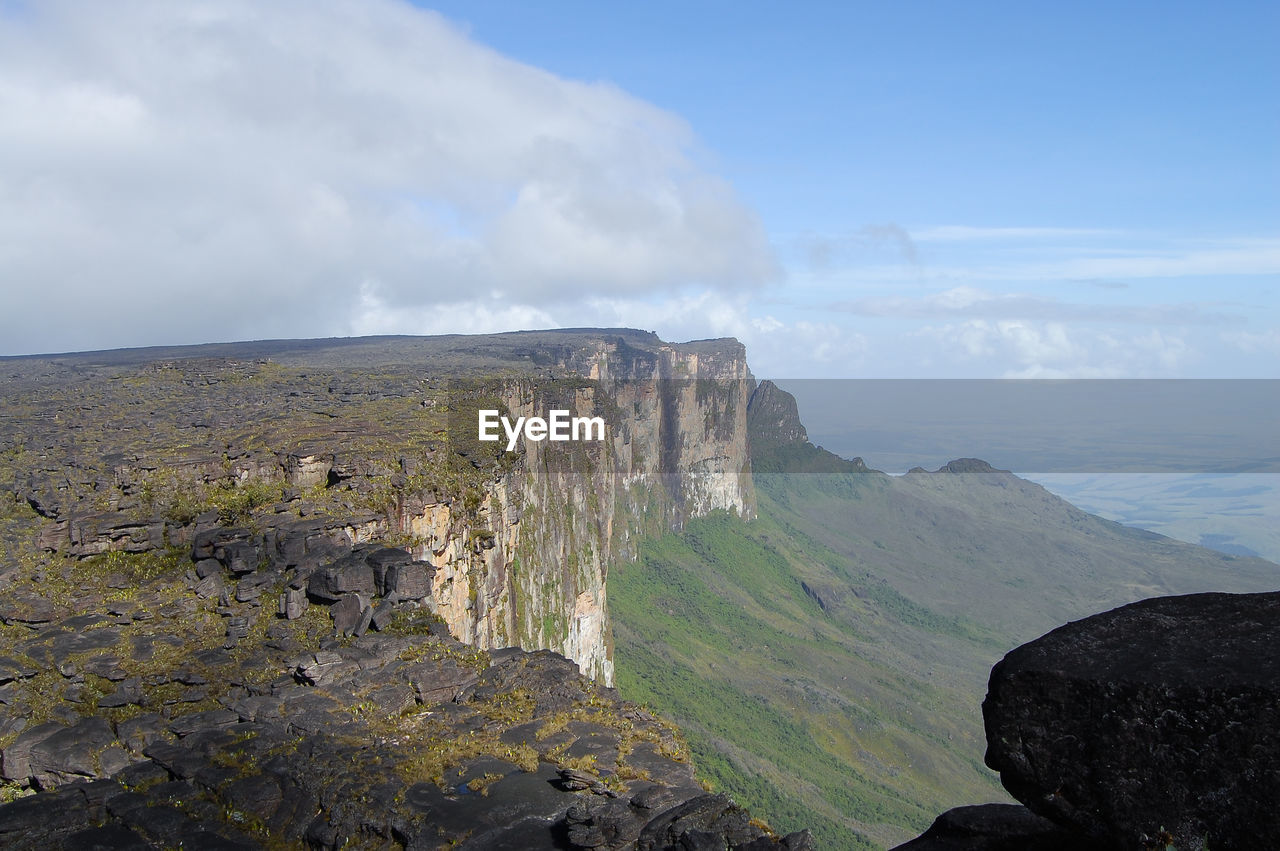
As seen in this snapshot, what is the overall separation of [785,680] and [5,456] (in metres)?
84.6

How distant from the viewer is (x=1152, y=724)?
373 inches

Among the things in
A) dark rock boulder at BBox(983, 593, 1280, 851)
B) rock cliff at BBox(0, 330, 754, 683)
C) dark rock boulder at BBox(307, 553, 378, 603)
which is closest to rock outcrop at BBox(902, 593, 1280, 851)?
dark rock boulder at BBox(983, 593, 1280, 851)

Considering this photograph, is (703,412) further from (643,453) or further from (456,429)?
(456,429)

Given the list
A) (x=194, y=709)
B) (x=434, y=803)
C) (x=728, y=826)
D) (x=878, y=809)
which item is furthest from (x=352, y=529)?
(x=878, y=809)

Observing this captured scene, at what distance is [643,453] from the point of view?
14725 centimetres

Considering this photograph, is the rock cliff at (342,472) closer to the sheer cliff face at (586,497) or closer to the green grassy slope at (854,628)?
the sheer cliff face at (586,497)

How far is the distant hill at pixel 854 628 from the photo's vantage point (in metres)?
82.4

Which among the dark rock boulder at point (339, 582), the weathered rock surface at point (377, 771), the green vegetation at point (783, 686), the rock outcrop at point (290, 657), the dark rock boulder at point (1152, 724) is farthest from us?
the green vegetation at point (783, 686)

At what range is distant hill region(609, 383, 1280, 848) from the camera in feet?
270

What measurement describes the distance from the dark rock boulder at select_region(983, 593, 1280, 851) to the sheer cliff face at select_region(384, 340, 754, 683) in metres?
27.9

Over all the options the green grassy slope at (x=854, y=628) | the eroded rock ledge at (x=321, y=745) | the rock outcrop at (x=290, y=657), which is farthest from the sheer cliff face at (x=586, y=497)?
the eroded rock ledge at (x=321, y=745)

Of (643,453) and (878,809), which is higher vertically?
(643,453)
